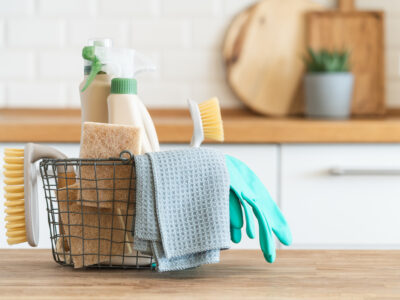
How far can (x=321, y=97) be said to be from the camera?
1985 mm

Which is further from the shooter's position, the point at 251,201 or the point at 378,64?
the point at 378,64

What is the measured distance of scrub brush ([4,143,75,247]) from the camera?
695 millimetres

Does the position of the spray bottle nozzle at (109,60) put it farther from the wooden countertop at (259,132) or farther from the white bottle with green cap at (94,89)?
the wooden countertop at (259,132)

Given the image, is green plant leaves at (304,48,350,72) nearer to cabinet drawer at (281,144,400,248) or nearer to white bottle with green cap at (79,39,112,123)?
cabinet drawer at (281,144,400,248)

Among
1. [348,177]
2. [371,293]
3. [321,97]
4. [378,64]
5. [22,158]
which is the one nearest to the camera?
[371,293]

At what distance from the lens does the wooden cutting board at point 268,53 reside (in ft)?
6.96

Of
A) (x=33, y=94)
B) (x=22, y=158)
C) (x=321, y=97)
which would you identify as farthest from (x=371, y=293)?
(x=33, y=94)

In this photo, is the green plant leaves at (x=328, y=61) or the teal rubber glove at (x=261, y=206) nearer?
the teal rubber glove at (x=261, y=206)

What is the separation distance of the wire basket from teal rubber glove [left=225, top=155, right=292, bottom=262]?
12 centimetres

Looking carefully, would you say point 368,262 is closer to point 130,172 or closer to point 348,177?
point 130,172

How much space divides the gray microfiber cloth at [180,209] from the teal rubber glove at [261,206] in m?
0.03

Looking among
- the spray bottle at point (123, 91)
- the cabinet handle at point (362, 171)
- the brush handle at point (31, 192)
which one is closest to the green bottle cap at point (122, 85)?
the spray bottle at point (123, 91)

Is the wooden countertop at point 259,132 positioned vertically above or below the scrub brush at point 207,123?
below

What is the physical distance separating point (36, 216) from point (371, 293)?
0.38m
